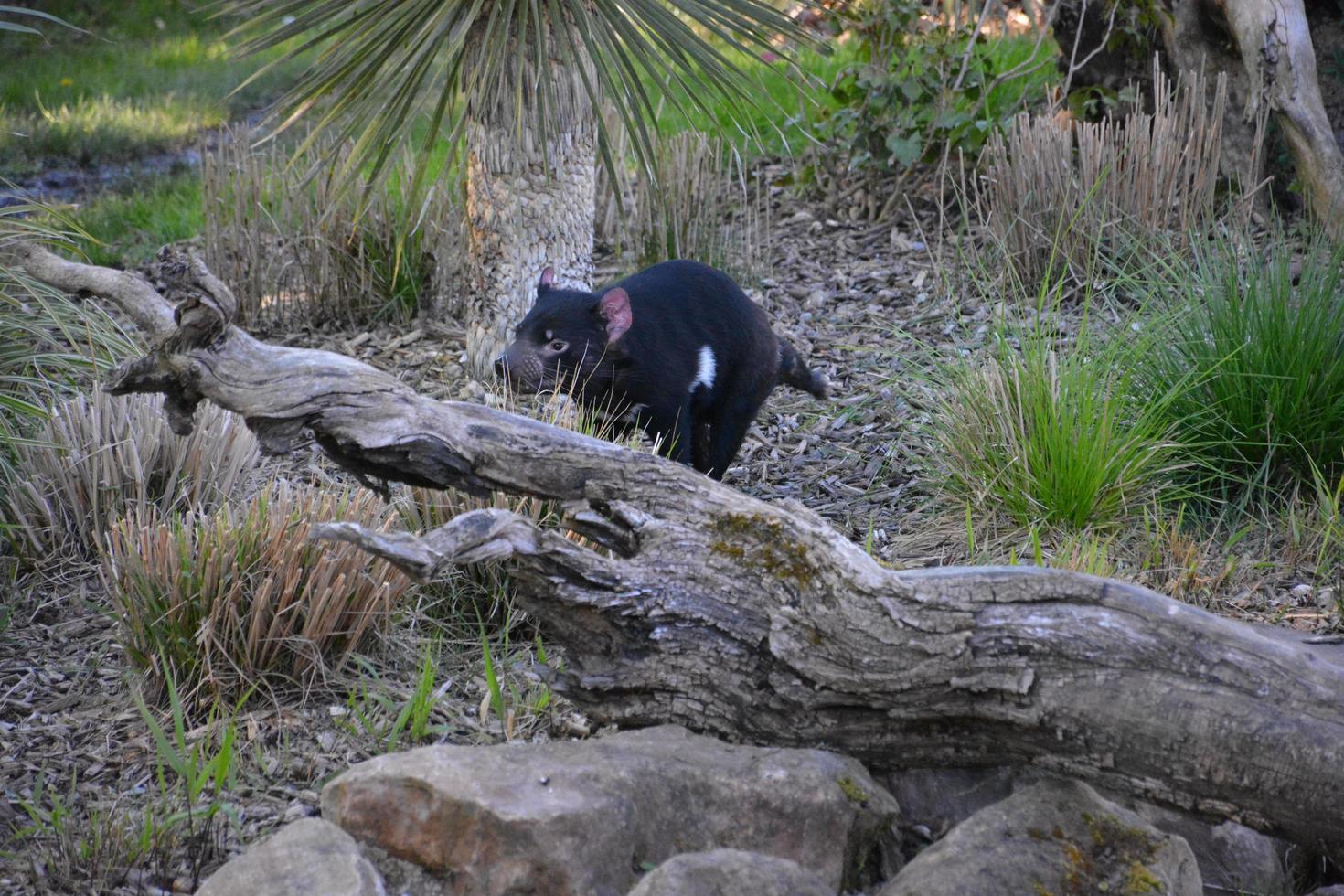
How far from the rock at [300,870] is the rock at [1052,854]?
770 millimetres

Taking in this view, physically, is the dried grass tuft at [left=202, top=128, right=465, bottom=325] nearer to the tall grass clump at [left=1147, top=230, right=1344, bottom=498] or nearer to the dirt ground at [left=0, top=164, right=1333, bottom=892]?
the dirt ground at [left=0, top=164, right=1333, bottom=892]

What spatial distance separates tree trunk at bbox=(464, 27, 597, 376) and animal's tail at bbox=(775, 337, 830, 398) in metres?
0.87

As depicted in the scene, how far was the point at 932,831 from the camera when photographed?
84.3 inches

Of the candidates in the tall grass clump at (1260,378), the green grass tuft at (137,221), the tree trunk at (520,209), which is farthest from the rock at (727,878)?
the green grass tuft at (137,221)

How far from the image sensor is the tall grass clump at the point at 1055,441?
320 centimetres

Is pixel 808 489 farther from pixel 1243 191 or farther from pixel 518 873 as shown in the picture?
pixel 1243 191

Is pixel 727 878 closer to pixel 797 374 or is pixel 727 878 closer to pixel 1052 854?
pixel 1052 854

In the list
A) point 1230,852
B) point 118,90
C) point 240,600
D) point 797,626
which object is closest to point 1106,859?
point 1230,852

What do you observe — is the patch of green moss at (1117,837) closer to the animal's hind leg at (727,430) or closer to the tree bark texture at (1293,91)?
the animal's hind leg at (727,430)

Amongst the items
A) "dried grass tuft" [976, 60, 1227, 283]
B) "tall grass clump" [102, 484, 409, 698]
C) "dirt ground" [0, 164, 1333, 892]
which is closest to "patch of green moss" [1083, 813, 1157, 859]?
"dirt ground" [0, 164, 1333, 892]

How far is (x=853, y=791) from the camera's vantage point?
1952 millimetres

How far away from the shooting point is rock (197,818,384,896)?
67.2 inches

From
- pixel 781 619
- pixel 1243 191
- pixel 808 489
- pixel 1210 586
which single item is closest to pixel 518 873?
pixel 781 619

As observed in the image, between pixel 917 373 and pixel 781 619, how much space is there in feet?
6.20
